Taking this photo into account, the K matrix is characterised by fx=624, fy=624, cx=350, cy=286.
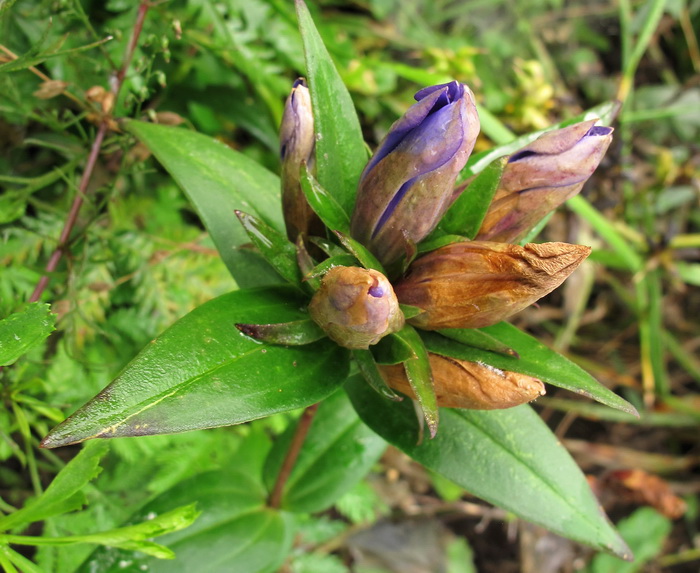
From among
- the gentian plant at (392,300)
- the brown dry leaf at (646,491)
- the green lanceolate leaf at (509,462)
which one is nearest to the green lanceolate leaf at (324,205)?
the gentian plant at (392,300)

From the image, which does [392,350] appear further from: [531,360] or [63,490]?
[63,490]

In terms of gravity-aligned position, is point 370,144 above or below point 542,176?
below

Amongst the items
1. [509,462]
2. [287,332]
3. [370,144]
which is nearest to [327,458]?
[509,462]

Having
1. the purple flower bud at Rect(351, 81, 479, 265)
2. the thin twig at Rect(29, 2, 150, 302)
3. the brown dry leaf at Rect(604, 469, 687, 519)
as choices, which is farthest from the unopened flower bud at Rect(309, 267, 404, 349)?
the brown dry leaf at Rect(604, 469, 687, 519)

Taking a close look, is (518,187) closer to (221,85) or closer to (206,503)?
(206,503)

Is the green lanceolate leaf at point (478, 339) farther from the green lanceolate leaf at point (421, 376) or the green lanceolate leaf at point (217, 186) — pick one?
the green lanceolate leaf at point (217, 186)

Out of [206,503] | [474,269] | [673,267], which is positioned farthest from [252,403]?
[673,267]

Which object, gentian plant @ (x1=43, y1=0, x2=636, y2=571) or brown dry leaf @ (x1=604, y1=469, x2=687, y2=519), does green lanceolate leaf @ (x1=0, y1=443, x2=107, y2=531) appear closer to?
gentian plant @ (x1=43, y1=0, x2=636, y2=571)
